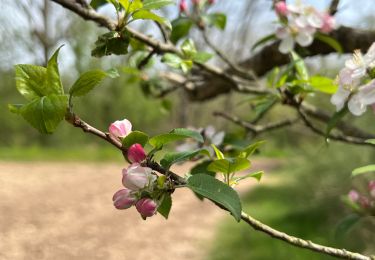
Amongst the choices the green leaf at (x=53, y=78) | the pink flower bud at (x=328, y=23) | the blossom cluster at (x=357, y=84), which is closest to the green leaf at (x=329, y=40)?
the pink flower bud at (x=328, y=23)

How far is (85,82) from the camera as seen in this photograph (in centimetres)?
69

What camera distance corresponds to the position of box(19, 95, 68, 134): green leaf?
63 cm

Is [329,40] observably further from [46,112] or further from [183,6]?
[46,112]

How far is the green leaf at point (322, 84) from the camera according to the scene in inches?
43.1

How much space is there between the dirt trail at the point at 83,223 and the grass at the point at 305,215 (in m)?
0.33

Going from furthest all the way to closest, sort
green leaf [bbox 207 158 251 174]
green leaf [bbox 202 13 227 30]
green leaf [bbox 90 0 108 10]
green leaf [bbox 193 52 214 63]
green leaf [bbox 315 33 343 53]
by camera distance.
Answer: green leaf [bbox 202 13 227 30] < green leaf [bbox 315 33 343 53] < green leaf [bbox 193 52 214 63] < green leaf [bbox 90 0 108 10] < green leaf [bbox 207 158 251 174]

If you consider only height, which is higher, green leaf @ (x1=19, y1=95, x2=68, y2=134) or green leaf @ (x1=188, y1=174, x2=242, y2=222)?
green leaf @ (x1=19, y1=95, x2=68, y2=134)

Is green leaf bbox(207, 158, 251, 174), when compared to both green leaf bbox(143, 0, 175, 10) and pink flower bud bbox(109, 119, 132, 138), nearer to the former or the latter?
pink flower bud bbox(109, 119, 132, 138)

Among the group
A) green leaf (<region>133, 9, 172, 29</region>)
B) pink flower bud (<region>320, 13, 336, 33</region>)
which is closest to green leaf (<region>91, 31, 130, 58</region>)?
green leaf (<region>133, 9, 172, 29</region>)

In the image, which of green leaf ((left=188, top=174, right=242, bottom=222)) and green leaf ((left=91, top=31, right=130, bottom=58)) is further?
green leaf ((left=91, top=31, right=130, bottom=58))

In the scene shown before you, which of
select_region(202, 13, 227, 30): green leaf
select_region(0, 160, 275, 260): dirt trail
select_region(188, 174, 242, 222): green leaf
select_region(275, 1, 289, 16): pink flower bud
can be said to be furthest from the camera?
select_region(0, 160, 275, 260): dirt trail

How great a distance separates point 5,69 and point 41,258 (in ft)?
24.4

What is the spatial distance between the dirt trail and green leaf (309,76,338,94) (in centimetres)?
142

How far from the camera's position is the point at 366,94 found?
2.51ft
